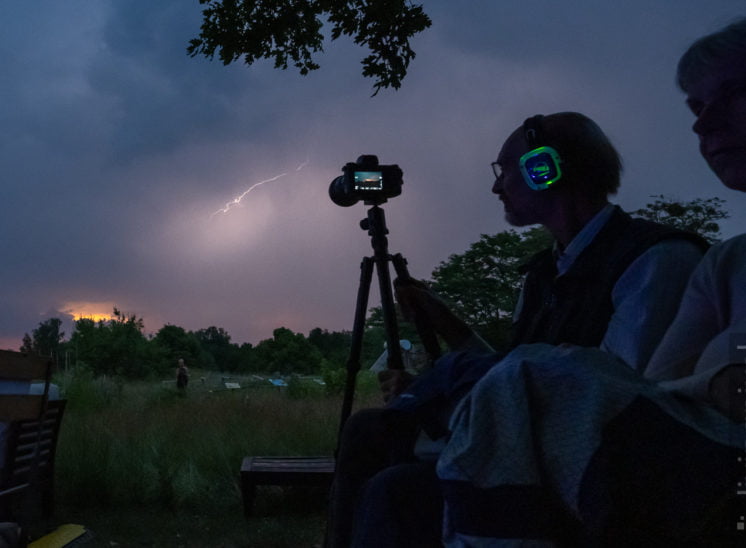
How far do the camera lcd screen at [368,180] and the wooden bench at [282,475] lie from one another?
186 centimetres

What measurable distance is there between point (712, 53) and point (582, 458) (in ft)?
2.55

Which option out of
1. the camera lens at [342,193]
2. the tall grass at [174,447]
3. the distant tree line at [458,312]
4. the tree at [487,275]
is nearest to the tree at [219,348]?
the distant tree line at [458,312]

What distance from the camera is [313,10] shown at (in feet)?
15.6

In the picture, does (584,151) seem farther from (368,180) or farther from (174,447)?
(174,447)

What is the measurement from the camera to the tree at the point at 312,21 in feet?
15.2

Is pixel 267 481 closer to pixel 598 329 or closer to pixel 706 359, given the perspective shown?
pixel 598 329

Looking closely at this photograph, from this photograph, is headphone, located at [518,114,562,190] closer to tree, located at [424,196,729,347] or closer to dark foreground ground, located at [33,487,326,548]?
dark foreground ground, located at [33,487,326,548]

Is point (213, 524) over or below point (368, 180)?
below

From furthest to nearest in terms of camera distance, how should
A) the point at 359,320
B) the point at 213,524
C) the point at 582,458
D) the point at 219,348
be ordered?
the point at 219,348 → the point at 213,524 → the point at 359,320 → the point at 582,458

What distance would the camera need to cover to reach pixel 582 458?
2.03 ft

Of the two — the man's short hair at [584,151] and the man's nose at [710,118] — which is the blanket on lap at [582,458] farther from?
the man's short hair at [584,151]

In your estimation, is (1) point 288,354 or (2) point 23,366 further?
(1) point 288,354

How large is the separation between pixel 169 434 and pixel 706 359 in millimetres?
5397

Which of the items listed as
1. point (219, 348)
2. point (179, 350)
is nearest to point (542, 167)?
point (179, 350)
